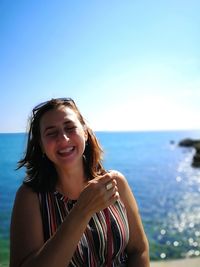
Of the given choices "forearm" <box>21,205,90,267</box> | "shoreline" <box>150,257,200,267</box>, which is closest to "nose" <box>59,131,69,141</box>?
"forearm" <box>21,205,90,267</box>

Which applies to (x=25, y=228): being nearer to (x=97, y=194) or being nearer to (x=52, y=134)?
(x=97, y=194)

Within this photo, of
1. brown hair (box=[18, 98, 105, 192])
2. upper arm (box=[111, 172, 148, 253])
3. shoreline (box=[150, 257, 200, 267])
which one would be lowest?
shoreline (box=[150, 257, 200, 267])

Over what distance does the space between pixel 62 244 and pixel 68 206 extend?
1.51 ft

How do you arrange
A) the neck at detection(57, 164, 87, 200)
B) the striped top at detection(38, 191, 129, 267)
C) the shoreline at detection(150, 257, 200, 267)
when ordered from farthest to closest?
1. the shoreline at detection(150, 257, 200, 267)
2. the neck at detection(57, 164, 87, 200)
3. the striped top at detection(38, 191, 129, 267)

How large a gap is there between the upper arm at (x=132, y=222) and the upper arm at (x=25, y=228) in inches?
22.9

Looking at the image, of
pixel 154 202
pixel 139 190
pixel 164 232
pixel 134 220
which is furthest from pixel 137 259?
pixel 139 190

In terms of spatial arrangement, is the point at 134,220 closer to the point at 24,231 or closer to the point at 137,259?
the point at 137,259

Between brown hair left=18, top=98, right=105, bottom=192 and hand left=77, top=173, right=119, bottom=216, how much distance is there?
1.50 feet

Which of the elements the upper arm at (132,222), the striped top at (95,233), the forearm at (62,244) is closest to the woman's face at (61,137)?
the striped top at (95,233)

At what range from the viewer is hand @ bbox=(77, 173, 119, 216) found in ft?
5.43

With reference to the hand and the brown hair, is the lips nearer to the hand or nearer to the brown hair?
the brown hair

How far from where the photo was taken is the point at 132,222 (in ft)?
7.26

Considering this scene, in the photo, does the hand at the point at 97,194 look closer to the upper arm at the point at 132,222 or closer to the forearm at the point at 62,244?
the forearm at the point at 62,244

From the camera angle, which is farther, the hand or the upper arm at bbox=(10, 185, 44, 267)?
the upper arm at bbox=(10, 185, 44, 267)
